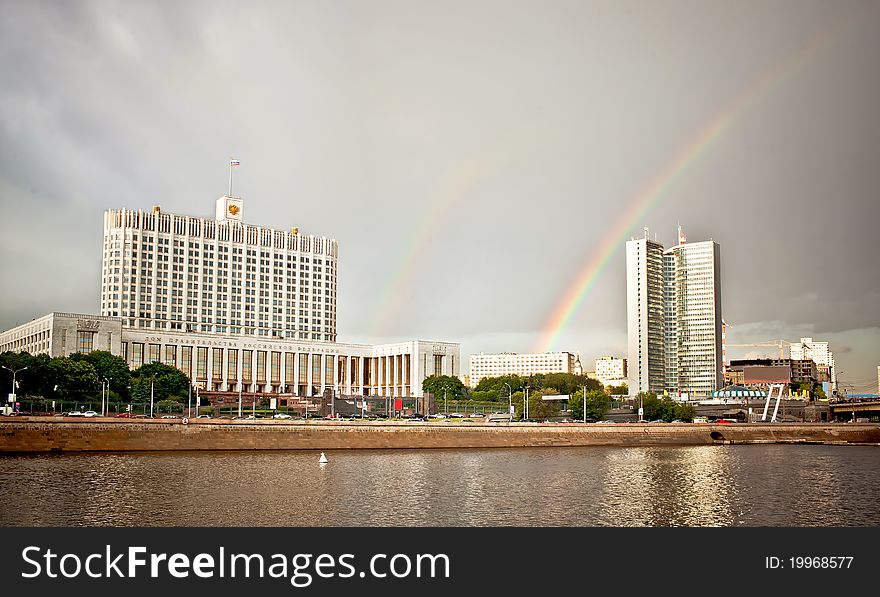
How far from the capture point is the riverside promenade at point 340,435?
99.6 m

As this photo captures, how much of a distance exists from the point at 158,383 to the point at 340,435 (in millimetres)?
67577

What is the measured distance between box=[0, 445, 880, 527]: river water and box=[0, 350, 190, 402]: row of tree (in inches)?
1985

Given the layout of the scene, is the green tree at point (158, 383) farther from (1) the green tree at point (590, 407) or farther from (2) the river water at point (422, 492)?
(1) the green tree at point (590, 407)

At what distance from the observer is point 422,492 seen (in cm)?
6194

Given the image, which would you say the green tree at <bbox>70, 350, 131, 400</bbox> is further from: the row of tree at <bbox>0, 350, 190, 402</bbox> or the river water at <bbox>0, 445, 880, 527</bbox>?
the river water at <bbox>0, 445, 880, 527</bbox>

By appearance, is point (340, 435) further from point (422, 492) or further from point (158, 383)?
point (158, 383)

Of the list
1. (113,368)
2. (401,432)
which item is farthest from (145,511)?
(113,368)

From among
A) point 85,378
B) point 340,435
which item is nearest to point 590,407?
point 340,435

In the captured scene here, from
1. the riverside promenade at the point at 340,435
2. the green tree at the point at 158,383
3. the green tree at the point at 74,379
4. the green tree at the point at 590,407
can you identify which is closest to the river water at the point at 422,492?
the riverside promenade at the point at 340,435

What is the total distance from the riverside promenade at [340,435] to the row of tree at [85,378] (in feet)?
86.7

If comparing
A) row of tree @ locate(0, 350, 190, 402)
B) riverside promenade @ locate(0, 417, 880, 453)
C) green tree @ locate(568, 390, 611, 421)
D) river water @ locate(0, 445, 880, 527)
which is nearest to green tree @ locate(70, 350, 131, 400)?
row of tree @ locate(0, 350, 190, 402)
